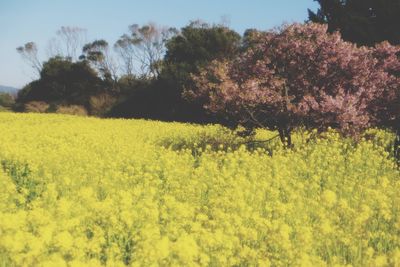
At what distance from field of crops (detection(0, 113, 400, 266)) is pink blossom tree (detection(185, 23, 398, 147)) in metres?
1.06

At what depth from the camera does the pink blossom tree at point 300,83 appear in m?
13.5

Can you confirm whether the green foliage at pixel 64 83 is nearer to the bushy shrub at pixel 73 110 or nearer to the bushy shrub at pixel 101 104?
the bushy shrub at pixel 73 110

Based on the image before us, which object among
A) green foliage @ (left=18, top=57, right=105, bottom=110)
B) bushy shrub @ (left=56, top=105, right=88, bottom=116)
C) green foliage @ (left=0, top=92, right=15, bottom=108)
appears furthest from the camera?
green foliage @ (left=0, top=92, right=15, bottom=108)

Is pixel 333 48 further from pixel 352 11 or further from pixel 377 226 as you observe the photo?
pixel 352 11

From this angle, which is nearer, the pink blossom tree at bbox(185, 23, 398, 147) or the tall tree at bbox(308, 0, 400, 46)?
the pink blossom tree at bbox(185, 23, 398, 147)

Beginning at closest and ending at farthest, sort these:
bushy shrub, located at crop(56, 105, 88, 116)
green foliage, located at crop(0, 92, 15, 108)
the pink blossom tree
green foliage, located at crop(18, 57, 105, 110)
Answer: the pink blossom tree
bushy shrub, located at crop(56, 105, 88, 116)
green foliage, located at crop(18, 57, 105, 110)
green foliage, located at crop(0, 92, 15, 108)

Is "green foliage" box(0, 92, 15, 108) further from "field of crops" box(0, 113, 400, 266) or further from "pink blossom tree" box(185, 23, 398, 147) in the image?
"pink blossom tree" box(185, 23, 398, 147)

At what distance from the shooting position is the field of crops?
5121 millimetres

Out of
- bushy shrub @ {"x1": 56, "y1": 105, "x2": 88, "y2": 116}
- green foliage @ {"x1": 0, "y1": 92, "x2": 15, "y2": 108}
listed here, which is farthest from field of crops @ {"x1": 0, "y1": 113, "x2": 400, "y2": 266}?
green foliage @ {"x1": 0, "y1": 92, "x2": 15, "y2": 108}

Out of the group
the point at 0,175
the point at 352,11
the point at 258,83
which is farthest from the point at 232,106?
the point at 352,11

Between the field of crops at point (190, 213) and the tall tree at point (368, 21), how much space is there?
15307 mm

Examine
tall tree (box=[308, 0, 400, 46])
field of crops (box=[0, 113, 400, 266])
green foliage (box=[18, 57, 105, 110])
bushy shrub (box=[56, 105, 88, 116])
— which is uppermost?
tall tree (box=[308, 0, 400, 46])

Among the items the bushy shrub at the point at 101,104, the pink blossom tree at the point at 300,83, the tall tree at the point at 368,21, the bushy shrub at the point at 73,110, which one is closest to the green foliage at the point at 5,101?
the bushy shrub at the point at 73,110

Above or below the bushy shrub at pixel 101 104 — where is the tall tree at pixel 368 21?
above
